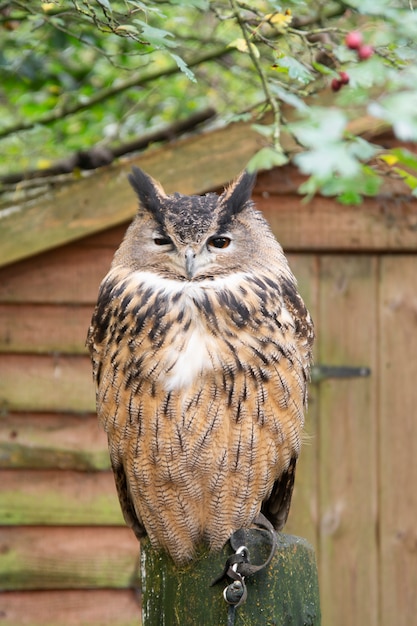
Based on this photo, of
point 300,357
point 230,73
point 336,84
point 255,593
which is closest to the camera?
point 255,593

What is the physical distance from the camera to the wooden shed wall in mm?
3881

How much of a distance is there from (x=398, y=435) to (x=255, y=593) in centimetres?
224

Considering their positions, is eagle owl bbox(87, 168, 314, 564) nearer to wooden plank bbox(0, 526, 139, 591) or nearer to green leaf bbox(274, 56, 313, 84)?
green leaf bbox(274, 56, 313, 84)

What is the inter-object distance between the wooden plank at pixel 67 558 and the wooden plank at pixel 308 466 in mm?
734

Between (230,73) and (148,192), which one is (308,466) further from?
(230,73)

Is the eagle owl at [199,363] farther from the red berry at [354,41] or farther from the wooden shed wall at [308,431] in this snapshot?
the wooden shed wall at [308,431]

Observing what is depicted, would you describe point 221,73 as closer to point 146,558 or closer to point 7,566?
point 7,566

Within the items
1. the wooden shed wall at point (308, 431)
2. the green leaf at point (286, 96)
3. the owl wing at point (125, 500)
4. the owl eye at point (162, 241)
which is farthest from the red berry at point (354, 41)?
the wooden shed wall at point (308, 431)

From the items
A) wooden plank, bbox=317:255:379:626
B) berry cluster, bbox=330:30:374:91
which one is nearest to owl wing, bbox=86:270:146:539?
berry cluster, bbox=330:30:374:91

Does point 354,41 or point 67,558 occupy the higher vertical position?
point 354,41

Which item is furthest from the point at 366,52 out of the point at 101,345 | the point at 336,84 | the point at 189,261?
the point at 101,345

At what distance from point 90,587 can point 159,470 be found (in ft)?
5.83

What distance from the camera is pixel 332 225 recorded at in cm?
398

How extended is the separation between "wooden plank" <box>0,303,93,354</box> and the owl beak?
170cm
